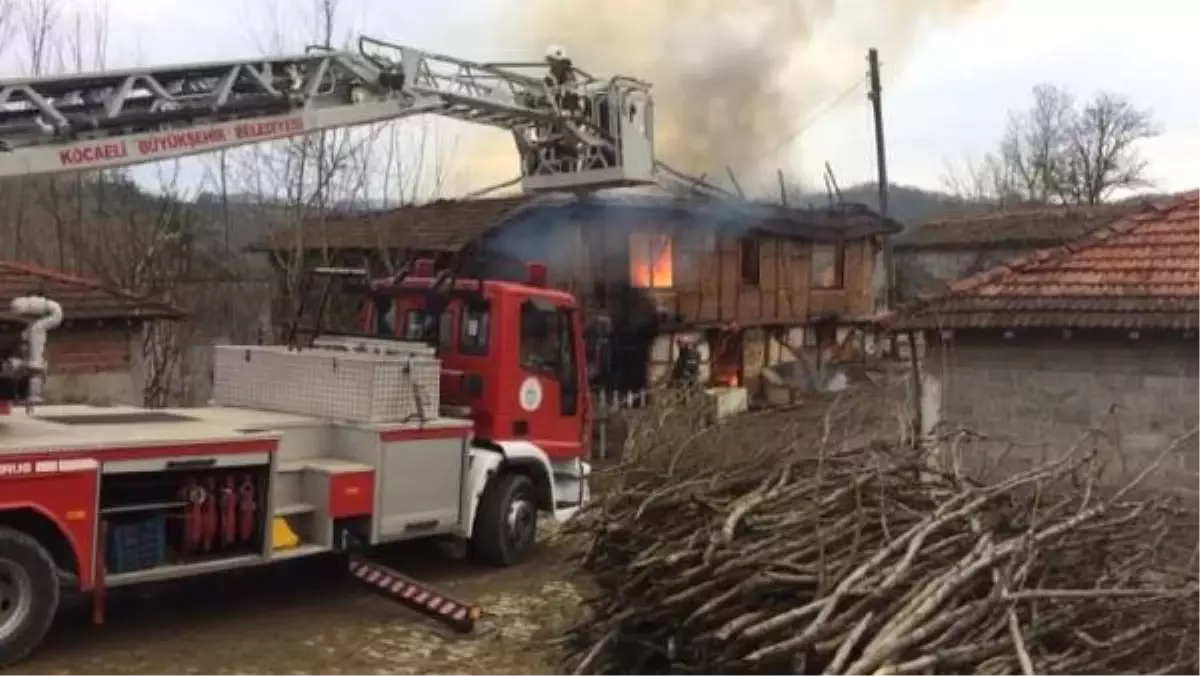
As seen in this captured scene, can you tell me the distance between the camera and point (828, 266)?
34.5 meters

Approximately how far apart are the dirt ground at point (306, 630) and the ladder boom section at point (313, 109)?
3542 millimetres

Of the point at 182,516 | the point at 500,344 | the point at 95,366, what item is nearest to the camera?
the point at 182,516

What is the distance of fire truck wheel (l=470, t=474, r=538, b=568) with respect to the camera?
12.3 metres

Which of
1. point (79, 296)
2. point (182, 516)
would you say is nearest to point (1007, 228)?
point (79, 296)

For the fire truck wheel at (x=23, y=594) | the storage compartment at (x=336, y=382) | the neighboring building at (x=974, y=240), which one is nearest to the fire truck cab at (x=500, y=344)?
the storage compartment at (x=336, y=382)

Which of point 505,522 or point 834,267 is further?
point 834,267

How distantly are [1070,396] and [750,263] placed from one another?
60.0 feet

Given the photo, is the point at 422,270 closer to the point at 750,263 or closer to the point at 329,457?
the point at 329,457

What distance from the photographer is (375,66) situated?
1234 centimetres

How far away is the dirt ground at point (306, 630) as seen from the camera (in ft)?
30.0

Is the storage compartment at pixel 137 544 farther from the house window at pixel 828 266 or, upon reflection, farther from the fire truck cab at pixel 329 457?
the house window at pixel 828 266

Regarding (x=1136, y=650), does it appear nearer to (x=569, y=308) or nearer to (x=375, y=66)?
(x=569, y=308)

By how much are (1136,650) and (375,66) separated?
8.76m

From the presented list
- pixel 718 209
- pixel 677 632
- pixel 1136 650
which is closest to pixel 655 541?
pixel 677 632
